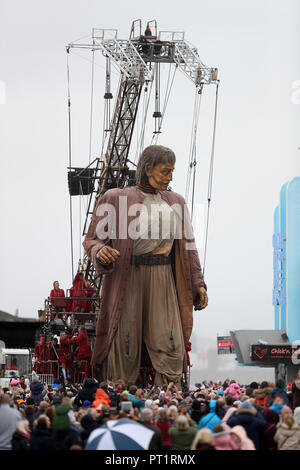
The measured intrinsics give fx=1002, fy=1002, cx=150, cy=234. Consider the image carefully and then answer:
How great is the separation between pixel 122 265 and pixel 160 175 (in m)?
1.97

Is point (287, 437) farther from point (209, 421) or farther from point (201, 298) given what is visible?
point (201, 298)

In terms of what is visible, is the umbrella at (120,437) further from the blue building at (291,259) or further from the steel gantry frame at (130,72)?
the blue building at (291,259)

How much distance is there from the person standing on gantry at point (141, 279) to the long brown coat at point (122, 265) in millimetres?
20

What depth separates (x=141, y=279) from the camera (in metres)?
20.5

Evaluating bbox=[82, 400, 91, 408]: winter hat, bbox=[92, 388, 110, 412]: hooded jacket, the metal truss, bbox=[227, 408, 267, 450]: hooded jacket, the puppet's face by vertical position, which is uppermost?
the metal truss

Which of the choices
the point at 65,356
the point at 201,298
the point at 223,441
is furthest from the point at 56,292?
the point at 223,441

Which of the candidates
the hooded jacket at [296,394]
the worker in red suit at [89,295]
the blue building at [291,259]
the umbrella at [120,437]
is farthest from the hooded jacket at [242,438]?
the blue building at [291,259]

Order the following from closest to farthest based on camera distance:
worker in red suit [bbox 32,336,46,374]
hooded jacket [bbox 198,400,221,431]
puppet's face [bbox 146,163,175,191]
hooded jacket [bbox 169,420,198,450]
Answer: hooded jacket [bbox 169,420,198,450], hooded jacket [bbox 198,400,221,431], puppet's face [bbox 146,163,175,191], worker in red suit [bbox 32,336,46,374]

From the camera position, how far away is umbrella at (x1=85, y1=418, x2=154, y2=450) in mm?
10898

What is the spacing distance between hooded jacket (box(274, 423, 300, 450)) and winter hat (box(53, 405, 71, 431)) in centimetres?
252

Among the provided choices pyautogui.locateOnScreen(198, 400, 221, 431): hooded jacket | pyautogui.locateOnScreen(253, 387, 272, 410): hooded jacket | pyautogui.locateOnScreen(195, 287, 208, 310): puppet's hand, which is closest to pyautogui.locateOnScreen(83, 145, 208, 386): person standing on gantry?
pyautogui.locateOnScreen(195, 287, 208, 310): puppet's hand

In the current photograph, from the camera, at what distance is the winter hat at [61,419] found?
11.4 m
